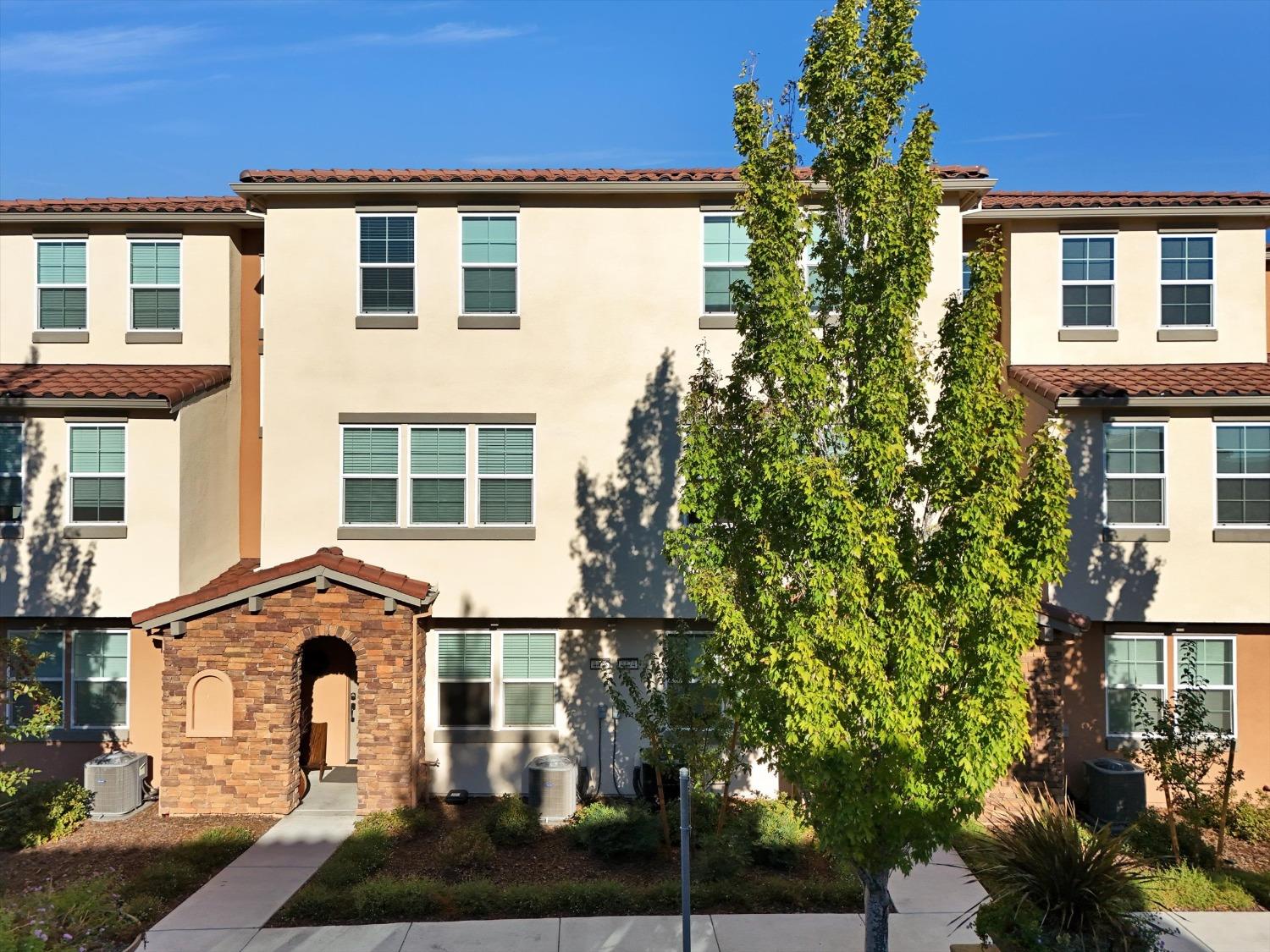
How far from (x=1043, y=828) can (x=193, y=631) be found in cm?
1139

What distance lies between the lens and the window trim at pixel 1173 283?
1502 cm

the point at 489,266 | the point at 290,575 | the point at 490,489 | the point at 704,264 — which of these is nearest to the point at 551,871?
the point at 290,575

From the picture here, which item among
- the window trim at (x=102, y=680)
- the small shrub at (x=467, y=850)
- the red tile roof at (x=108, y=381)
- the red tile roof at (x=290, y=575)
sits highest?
the red tile roof at (x=108, y=381)

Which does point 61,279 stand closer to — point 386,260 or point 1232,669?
point 386,260

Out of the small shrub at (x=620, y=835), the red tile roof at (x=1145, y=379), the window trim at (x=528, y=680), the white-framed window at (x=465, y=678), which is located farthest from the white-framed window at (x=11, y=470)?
the red tile roof at (x=1145, y=379)

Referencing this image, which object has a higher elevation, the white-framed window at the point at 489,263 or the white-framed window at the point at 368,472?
the white-framed window at the point at 489,263

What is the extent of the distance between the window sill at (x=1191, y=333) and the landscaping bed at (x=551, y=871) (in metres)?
9.97

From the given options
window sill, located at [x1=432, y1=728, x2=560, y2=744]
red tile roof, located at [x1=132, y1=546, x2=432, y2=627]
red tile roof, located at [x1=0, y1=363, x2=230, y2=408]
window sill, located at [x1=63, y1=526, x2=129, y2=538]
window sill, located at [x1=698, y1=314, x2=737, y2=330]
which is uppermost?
window sill, located at [x1=698, y1=314, x2=737, y2=330]

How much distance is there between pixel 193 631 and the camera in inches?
527

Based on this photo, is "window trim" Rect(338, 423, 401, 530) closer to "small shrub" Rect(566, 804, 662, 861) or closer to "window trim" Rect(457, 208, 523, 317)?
"window trim" Rect(457, 208, 523, 317)

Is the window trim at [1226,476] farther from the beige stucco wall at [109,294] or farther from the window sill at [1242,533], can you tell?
the beige stucco wall at [109,294]

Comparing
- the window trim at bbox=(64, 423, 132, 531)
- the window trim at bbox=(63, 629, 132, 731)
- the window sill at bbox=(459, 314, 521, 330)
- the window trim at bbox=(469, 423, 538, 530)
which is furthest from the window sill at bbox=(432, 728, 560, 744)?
the window sill at bbox=(459, 314, 521, 330)

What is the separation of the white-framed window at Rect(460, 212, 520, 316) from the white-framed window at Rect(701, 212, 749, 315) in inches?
115

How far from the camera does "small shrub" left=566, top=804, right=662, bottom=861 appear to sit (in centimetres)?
1177
